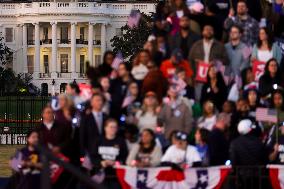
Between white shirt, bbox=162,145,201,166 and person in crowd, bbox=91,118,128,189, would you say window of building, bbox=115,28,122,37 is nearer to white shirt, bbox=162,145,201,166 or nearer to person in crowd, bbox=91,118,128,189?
person in crowd, bbox=91,118,128,189

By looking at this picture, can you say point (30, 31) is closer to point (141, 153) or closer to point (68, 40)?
point (68, 40)

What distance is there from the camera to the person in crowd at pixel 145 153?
47.5ft

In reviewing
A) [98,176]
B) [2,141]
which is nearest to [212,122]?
[98,176]

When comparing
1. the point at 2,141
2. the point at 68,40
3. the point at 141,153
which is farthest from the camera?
the point at 68,40

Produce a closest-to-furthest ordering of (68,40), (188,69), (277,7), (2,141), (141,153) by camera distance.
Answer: (141,153) → (188,69) → (277,7) → (2,141) → (68,40)

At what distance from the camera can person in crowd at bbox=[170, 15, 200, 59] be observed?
53.5ft

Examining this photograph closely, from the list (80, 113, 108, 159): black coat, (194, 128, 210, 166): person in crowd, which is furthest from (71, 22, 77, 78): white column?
(194, 128, 210, 166): person in crowd


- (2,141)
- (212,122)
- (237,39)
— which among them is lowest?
(2,141)

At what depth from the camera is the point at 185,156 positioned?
14.8 meters

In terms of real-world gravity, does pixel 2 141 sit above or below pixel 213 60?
below

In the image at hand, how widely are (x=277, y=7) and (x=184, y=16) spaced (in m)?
2.28

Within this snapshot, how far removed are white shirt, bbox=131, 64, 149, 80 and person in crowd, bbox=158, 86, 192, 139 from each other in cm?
65

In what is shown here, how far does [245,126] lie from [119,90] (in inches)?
78.1

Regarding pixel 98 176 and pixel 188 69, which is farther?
pixel 188 69
